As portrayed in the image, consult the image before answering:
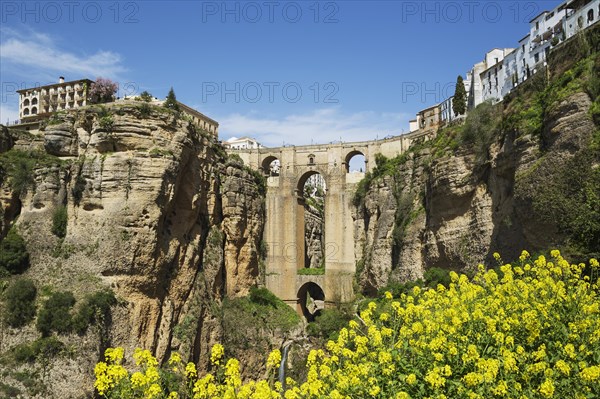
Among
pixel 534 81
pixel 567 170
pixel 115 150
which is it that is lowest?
pixel 567 170

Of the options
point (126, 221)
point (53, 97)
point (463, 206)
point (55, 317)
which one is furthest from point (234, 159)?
point (53, 97)

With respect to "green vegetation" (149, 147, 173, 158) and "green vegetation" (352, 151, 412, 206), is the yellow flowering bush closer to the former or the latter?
"green vegetation" (149, 147, 173, 158)

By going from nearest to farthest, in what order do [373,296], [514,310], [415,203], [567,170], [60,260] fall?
[514,310] → [567,170] → [60,260] → [415,203] → [373,296]

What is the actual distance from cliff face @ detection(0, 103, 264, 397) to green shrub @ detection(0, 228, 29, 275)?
39cm

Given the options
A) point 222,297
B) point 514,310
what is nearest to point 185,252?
point 222,297

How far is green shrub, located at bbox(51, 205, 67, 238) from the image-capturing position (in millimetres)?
28172

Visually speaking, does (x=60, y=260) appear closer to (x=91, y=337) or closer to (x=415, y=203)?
(x=91, y=337)

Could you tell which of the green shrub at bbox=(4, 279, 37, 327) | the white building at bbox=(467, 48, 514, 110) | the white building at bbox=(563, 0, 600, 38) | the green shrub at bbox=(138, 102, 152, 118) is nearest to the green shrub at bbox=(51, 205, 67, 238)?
the green shrub at bbox=(4, 279, 37, 327)

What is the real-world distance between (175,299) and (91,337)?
719cm

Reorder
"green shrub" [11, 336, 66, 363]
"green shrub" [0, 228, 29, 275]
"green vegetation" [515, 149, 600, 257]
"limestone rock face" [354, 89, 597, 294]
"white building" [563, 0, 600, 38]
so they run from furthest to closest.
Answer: "white building" [563, 0, 600, 38]
"green shrub" [0, 228, 29, 275]
"green shrub" [11, 336, 66, 363]
"limestone rock face" [354, 89, 597, 294]
"green vegetation" [515, 149, 600, 257]

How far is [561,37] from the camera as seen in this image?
31156 millimetres

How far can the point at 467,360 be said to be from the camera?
7.63 metres

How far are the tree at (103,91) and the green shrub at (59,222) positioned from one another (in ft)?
40.4

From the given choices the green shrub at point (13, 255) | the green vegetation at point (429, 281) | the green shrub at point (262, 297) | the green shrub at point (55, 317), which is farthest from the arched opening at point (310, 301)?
the green shrub at point (13, 255)
